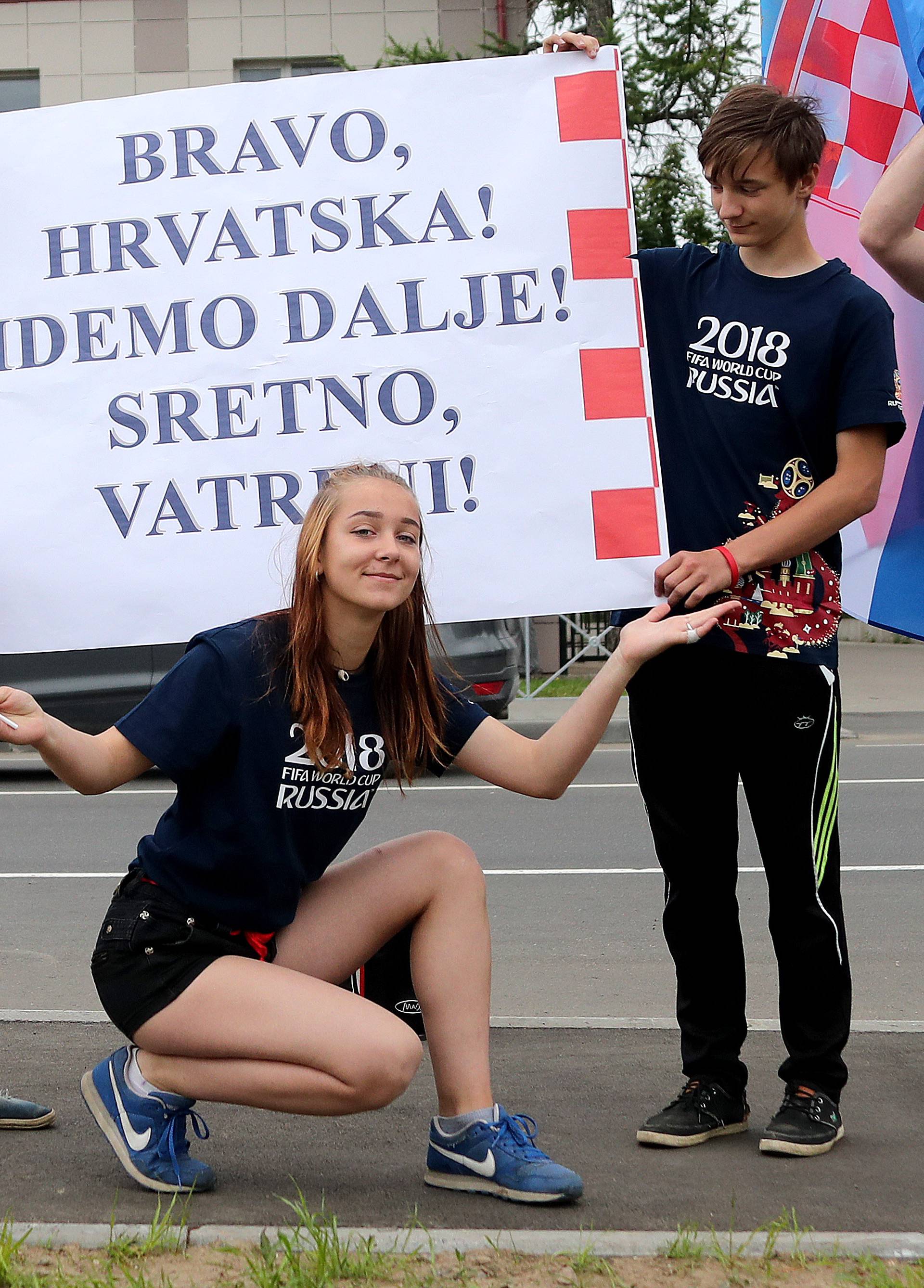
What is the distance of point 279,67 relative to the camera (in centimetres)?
2012

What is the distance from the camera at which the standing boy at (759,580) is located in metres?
3.01

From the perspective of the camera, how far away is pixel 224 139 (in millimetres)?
3436

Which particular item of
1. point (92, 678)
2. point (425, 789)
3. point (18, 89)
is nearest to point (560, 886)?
point (425, 789)

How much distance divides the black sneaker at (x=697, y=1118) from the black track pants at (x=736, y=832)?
0.03m

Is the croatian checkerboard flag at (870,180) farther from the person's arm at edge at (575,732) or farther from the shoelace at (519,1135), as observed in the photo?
the shoelace at (519,1135)

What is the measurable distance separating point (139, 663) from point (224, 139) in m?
7.17

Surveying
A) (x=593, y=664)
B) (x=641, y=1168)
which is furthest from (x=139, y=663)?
(x=593, y=664)

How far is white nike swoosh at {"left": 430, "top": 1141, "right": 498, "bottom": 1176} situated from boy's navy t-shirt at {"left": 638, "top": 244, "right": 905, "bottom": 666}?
3.69 ft

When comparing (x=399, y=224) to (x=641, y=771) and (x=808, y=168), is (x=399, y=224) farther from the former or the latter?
(x=641, y=771)

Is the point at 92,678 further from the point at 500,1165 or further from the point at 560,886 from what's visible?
the point at 500,1165

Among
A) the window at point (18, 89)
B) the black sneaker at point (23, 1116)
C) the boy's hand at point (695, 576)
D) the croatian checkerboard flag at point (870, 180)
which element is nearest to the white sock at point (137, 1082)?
the black sneaker at point (23, 1116)

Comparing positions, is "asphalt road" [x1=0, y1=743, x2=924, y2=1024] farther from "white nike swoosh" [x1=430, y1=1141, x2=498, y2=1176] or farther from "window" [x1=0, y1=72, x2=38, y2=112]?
"window" [x1=0, y1=72, x2=38, y2=112]

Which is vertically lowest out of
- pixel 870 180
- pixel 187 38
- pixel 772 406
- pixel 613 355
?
pixel 772 406

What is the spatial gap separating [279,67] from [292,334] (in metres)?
18.3
